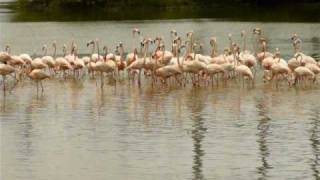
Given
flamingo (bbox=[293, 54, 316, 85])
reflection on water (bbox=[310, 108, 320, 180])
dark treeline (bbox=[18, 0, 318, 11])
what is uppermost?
dark treeline (bbox=[18, 0, 318, 11])

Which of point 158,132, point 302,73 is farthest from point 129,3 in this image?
point 158,132

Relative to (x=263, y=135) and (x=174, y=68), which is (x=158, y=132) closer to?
(x=263, y=135)

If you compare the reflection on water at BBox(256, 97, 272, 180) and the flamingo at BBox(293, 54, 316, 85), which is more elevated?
the flamingo at BBox(293, 54, 316, 85)

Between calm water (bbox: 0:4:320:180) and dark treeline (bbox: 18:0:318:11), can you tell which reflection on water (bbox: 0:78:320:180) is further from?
dark treeline (bbox: 18:0:318:11)

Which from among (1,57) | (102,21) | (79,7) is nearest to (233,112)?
(1,57)

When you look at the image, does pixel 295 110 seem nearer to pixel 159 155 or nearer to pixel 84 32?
pixel 159 155

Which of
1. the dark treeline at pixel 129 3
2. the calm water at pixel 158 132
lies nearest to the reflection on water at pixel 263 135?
the calm water at pixel 158 132

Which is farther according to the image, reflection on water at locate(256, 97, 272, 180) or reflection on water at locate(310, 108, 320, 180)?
reflection on water at locate(256, 97, 272, 180)

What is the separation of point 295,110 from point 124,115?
2733mm

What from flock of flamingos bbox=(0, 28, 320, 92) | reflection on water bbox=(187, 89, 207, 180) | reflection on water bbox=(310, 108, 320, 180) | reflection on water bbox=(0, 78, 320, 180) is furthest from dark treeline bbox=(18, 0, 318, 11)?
reflection on water bbox=(310, 108, 320, 180)

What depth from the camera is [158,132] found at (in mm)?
13164

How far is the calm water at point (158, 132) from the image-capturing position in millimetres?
10867

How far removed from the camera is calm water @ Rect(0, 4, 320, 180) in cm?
1087

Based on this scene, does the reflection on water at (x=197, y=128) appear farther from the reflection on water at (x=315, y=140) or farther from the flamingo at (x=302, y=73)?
the flamingo at (x=302, y=73)
